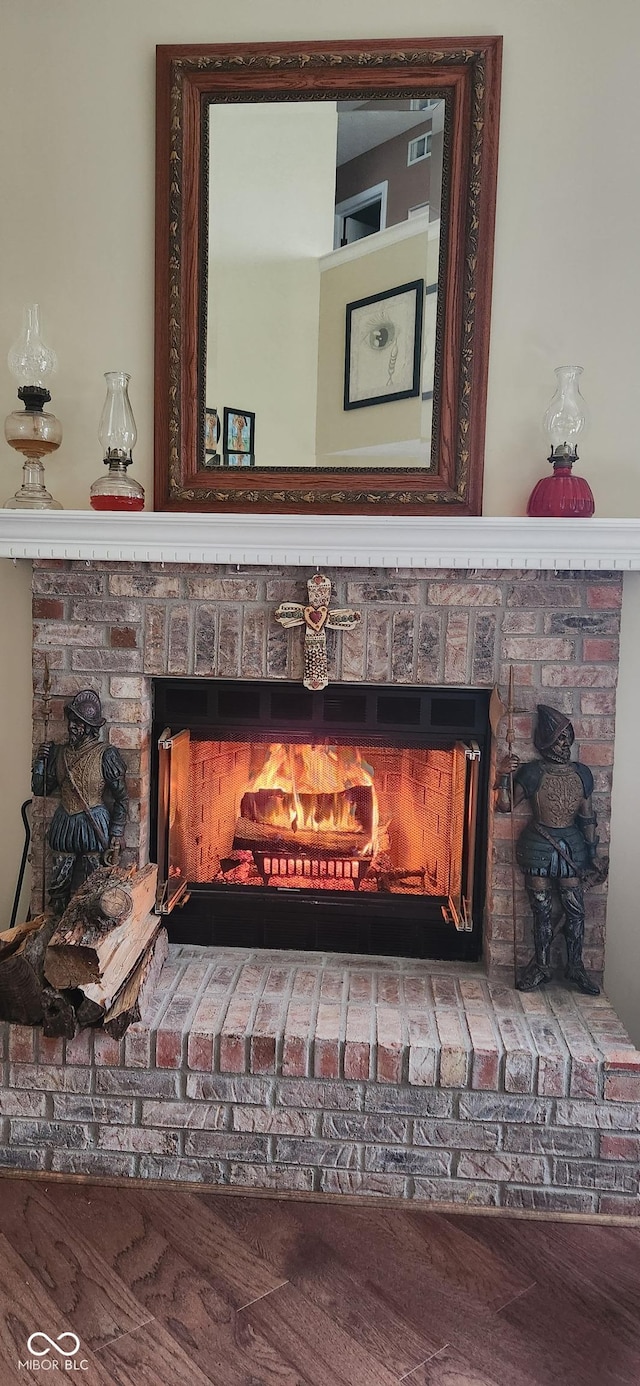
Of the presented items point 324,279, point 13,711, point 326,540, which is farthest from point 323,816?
point 324,279

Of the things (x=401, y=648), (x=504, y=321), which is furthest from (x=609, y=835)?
(x=504, y=321)

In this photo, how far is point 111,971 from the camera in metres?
1.66

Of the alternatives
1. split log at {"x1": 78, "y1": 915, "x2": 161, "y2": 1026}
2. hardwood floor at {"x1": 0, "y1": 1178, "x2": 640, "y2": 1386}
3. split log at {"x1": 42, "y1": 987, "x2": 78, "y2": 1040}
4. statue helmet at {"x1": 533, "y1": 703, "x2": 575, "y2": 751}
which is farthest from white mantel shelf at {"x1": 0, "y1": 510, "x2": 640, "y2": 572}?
hardwood floor at {"x1": 0, "y1": 1178, "x2": 640, "y2": 1386}

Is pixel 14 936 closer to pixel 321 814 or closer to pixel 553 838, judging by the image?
pixel 321 814

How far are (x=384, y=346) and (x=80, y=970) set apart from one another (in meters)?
1.53

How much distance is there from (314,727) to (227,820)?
1.28ft

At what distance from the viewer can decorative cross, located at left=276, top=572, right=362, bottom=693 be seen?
74.7 inches

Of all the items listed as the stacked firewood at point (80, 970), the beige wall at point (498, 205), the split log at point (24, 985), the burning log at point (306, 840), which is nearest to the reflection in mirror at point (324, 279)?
the beige wall at point (498, 205)

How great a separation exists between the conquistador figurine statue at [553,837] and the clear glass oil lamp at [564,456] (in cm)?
46

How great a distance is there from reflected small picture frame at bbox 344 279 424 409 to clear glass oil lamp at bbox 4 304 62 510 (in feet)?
2.33

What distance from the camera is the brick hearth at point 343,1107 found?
1.61 metres
